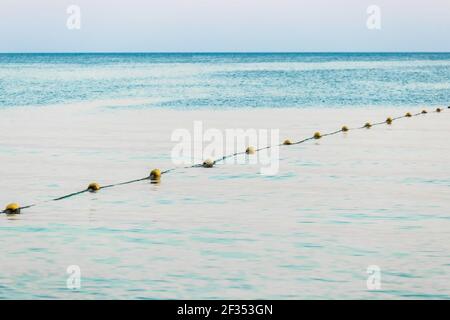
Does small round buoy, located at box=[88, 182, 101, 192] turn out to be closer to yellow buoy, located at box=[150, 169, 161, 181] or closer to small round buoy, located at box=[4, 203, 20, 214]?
yellow buoy, located at box=[150, 169, 161, 181]

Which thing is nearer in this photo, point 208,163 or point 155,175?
point 155,175

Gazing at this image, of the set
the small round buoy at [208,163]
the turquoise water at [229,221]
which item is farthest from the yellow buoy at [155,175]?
the small round buoy at [208,163]

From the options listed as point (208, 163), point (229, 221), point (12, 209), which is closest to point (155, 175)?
point (208, 163)

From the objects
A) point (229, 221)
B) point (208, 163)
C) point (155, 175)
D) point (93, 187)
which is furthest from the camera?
point (208, 163)

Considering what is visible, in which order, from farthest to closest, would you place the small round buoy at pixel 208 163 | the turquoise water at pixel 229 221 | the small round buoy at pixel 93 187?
the small round buoy at pixel 208 163 → the small round buoy at pixel 93 187 → the turquoise water at pixel 229 221

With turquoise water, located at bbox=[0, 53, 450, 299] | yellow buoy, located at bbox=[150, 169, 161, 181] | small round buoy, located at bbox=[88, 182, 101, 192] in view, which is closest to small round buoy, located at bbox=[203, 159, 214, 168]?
turquoise water, located at bbox=[0, 53, 450, 299]

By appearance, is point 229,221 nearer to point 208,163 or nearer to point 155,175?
point 155,175

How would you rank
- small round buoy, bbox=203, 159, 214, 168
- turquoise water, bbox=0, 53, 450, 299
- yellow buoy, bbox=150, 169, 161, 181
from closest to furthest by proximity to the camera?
turquoise water, bbox=0, 53, 450, 299 < yellow buoy, bbox=150, 169, 161, 181 < small round buoy, bbox=203, 159, 214, 168

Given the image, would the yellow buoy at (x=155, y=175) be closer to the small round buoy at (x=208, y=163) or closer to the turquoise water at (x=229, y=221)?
the turquoise water at (x=229, y=221)

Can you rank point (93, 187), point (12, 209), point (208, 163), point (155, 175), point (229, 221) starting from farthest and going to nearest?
point (208, 163) → point (155, 175) → point (93, 187) → point (12, 209) → point (229, 221)

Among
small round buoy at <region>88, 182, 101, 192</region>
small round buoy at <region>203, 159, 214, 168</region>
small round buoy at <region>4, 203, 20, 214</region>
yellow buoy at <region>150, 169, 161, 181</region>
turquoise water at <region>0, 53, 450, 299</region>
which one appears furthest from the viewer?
small round buoy at <region>203, 159, 214, 168</region>

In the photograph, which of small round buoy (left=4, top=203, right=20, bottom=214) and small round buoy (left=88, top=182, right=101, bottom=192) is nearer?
small round buoy (left=4, top=203, right=20, bottom=214)

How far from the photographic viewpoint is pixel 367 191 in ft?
44.8

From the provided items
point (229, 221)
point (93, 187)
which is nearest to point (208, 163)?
point (93, 187)
